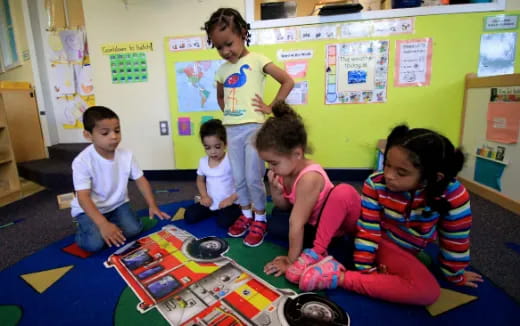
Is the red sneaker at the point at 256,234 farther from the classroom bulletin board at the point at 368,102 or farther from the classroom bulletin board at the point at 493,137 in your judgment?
the classroom bulletin board at the point at 493,137

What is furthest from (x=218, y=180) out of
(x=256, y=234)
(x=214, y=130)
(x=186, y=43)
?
(x=186, y=43)

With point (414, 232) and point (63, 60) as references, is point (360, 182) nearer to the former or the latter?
point (414, 232)

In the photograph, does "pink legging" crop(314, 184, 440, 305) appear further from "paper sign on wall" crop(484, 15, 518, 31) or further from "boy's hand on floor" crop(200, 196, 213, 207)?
"paper sign on wall" crop(484, 15, 518, 31)


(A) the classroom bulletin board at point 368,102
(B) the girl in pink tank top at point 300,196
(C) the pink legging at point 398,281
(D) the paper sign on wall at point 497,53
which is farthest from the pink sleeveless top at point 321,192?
(D) the paper sign on wall at point 497,53

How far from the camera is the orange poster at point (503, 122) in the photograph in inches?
57.2

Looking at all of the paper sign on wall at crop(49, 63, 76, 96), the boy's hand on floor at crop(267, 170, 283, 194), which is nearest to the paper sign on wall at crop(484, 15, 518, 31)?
the boy's hand on floor at crop(267, 170, 283, 194)

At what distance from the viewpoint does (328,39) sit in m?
1.94

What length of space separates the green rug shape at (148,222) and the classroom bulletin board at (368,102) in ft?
2.80

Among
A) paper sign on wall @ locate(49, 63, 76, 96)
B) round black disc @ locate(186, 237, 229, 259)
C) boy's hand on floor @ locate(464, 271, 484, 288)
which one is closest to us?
boy's hand on floor @ locate(464, 271, 484, 288)

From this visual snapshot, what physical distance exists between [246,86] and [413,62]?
1.34 metres

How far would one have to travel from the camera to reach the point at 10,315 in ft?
2.69

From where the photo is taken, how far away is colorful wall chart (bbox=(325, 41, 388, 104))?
6.32ft

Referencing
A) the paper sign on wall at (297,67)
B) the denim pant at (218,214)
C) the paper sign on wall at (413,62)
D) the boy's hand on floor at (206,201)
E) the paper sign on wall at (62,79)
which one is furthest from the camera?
the paper sign on wall at (62,79)

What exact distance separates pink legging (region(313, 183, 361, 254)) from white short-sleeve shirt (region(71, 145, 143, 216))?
0.90 meters
